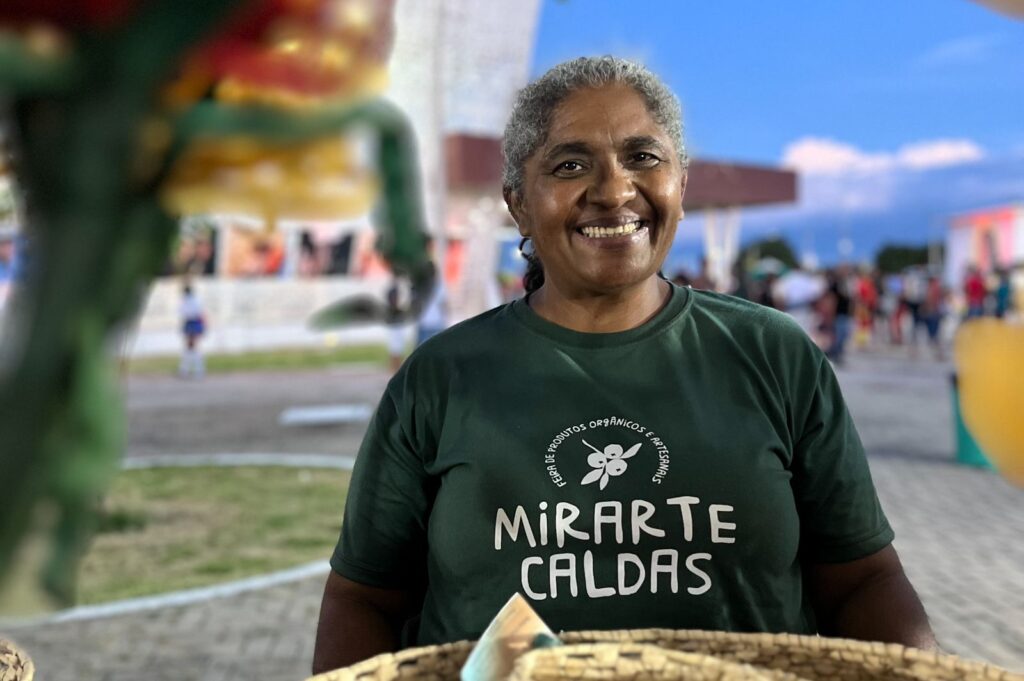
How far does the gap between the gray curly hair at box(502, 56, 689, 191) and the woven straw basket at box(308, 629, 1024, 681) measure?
0.62 meters

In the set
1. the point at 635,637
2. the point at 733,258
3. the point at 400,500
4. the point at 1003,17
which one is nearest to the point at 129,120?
the point at 1003,17

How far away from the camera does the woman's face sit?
128 centimetres

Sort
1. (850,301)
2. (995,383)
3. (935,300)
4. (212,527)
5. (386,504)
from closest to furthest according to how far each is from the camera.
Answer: (995,383) < (386,504) < (935,300) < (212,527) < (850,301)

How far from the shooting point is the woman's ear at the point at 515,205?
142 centimetres

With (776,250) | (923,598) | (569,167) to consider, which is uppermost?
(776,250)

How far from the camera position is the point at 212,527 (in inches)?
213

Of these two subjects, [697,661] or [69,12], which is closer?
[69,12]

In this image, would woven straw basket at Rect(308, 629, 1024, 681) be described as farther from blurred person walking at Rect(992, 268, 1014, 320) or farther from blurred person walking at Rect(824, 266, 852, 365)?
blurred person walking at Rect(824, 266, 852, 365)

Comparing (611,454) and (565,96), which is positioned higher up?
(565,96)

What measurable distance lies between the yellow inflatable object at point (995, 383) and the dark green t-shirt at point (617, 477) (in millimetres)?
837

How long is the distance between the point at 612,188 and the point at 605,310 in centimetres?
20

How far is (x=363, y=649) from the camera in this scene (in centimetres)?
137

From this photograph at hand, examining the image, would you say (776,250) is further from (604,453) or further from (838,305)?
(604,453)

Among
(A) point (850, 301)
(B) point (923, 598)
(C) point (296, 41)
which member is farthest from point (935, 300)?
(A) point (850, 301)
